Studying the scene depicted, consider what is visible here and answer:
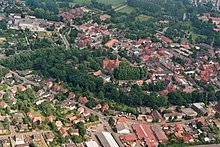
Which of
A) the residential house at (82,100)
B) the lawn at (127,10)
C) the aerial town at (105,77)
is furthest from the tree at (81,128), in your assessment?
the lawn at (127,10)

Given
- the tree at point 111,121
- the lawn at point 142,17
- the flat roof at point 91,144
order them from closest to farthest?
the flat roof at point 91,144, the tree at point 111,121, the lawn at point 142,17

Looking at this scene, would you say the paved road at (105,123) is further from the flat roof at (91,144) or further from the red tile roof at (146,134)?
the flat roof at (91,144)

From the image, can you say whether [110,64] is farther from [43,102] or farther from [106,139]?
[106,139]

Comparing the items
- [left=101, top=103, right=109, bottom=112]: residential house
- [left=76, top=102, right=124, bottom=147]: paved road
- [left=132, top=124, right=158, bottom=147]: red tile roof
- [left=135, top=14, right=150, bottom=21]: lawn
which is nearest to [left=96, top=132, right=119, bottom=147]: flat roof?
[left=76, top=102, right=124, bottom=147]: paved road

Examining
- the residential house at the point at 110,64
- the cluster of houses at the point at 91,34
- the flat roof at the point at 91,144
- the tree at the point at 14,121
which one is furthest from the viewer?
the cluster of houses at the point at 91,34

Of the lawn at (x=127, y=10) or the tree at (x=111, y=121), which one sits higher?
the lawn at (x=127, y=10)

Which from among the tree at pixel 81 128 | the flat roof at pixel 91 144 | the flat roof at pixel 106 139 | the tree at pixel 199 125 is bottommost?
the tree at pixel 199 125

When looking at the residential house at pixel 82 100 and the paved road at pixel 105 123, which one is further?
the residential house at pixel 82 100

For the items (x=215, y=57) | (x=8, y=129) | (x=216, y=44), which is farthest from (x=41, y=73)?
(x=216, y=44)
